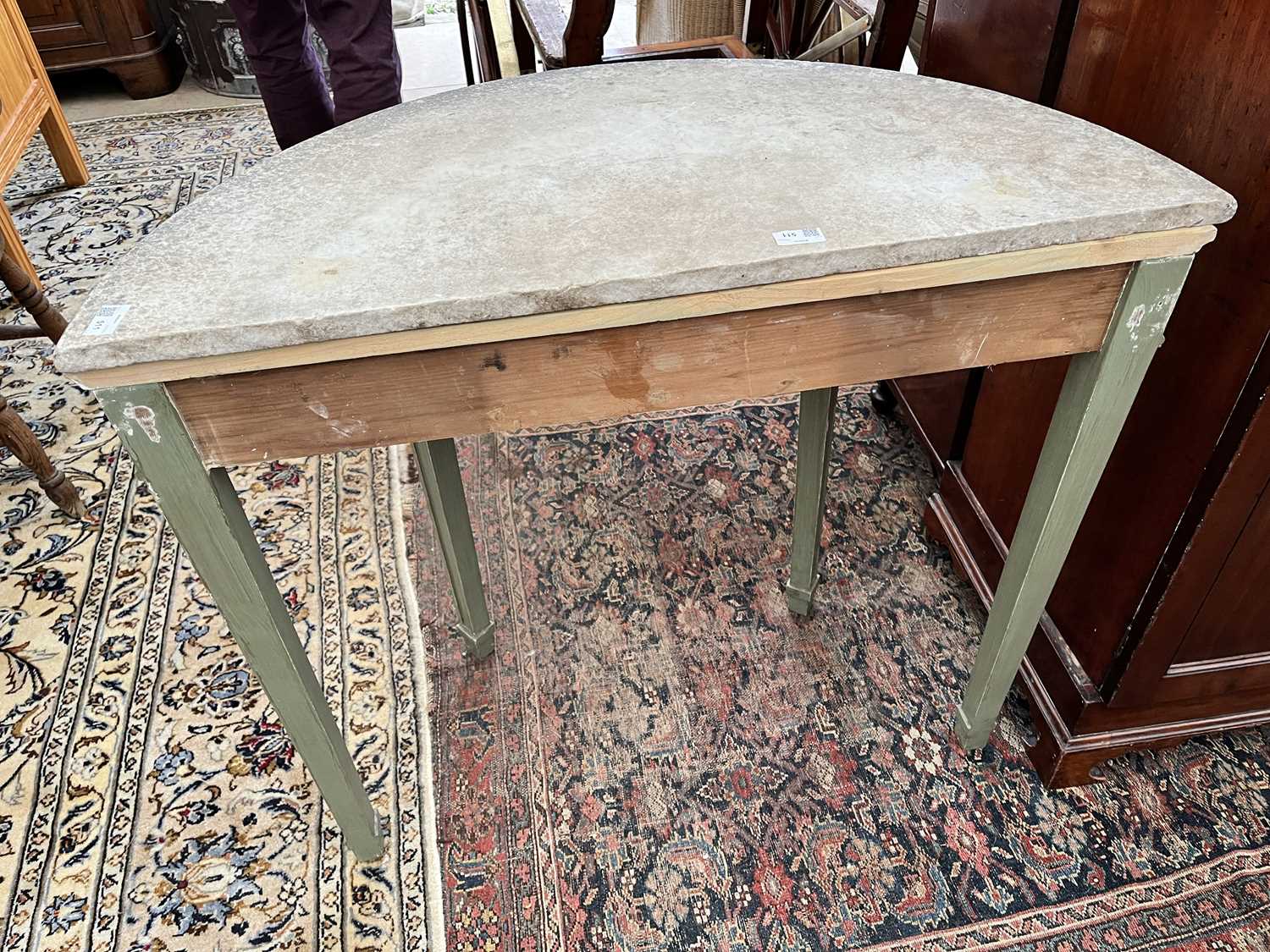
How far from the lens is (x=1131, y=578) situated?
3.46ft

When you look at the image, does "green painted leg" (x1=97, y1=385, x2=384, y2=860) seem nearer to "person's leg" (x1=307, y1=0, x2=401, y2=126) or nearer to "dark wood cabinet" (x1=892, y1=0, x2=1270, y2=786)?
"dark wood cabinet" (x1=892, y1=0, x2=1270, y2=786)

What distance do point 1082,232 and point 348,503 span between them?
132 centimetres

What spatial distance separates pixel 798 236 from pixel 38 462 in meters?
1.47

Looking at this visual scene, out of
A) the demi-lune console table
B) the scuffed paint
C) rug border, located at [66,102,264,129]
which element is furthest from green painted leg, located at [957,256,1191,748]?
rug border, located at [66,102,264,129]

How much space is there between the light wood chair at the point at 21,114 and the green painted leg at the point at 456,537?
1.53m

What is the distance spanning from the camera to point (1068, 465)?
2.94 ft

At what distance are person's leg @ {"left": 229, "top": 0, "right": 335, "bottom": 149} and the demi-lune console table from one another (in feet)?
4.00

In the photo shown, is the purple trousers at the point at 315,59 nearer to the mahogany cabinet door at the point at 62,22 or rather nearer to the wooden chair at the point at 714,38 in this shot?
the wooden chair at the point at 714,38

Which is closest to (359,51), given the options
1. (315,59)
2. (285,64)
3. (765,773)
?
(285,64)

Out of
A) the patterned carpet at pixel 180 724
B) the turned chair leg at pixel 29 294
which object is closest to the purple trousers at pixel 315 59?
the turned chair leg at pixel 29 294

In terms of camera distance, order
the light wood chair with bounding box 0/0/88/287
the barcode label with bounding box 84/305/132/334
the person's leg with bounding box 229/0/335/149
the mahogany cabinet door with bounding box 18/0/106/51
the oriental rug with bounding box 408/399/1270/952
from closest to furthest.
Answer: the barcode label with bounding box 84/305/132/334 < the oriental rug with bounding box 408/399/1270/952 < the person's leg with bounding box 229/0/335/149 < the light wood chair with bounding box 0/0/88/287 < the mahogany cabinet door with bounding box 18/0/106/51

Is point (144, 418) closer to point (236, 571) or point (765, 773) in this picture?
point (236, 571)

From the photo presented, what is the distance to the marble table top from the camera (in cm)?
67

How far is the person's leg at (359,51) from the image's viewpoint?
167 centimetres
